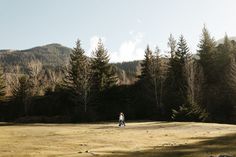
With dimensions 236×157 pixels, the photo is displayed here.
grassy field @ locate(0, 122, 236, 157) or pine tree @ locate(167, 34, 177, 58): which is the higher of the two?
pine tree @ locate(167, 34, 177, 58)

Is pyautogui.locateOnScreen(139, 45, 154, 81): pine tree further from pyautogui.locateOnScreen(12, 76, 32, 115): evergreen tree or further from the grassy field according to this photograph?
the grassy field

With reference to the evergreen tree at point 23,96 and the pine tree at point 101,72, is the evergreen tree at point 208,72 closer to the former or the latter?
the pine tree at point 101,72

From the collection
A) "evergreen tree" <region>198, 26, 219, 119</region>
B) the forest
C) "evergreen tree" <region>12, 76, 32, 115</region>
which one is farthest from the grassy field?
"evergreen tree" <region>12, 76, 32, 115</region>

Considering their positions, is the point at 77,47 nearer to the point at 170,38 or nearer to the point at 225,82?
the point at 170,38

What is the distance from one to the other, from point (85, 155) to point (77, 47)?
211 feet

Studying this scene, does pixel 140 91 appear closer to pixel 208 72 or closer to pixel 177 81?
pixel 177 81

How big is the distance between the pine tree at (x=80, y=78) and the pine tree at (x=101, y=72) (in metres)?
1.73

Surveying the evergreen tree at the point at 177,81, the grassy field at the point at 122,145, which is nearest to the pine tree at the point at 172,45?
the evergreen tree at the point at 177,81

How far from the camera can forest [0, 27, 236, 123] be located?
6531 centimetres

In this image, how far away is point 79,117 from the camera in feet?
213

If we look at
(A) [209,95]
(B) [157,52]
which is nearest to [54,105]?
(B) [157,52]

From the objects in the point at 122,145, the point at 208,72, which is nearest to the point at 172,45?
the point at 208,72

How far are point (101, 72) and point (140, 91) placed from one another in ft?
27.6

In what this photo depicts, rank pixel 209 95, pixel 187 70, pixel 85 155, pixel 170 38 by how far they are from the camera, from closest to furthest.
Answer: pixel 85 155
pixel 187 70
pixel 209 95
pixel 170 38
